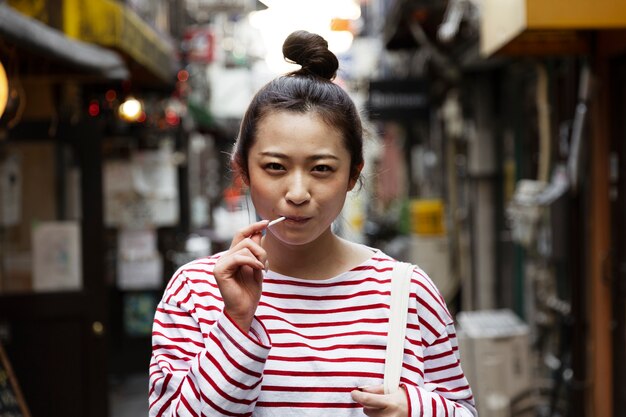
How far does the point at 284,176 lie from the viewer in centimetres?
224

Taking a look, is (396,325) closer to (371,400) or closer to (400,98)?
(371,400)

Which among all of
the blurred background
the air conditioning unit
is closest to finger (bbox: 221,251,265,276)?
the blurred background

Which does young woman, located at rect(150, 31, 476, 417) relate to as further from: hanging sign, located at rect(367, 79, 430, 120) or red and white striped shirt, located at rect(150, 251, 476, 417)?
hanging sign, located at rect(367, 79, 430, 120)

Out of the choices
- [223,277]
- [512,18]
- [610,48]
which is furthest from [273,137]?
[610,48]

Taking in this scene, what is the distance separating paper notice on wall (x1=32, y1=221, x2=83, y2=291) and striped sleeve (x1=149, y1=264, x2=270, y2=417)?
5.21 meters

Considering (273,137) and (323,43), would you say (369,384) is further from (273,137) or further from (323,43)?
(323,43)

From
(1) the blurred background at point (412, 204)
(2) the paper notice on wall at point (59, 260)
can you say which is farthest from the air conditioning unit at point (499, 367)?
(2) the paper notice on wall at point (59, 260)

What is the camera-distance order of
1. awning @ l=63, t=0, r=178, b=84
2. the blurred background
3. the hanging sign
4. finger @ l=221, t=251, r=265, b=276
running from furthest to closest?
the hanging sign
awning @ l=63, t=0, r=178, b=84
the blurred background
finger @ l=221, t=251, r=265, b=276

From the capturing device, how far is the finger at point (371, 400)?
2.16 metres

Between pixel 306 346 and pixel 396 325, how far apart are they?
0.24m

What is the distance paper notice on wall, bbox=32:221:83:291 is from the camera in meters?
7.28

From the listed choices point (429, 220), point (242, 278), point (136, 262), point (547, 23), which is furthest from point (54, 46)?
point (429, 220)

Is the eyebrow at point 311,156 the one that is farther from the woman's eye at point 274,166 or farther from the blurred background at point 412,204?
the blurred background at point 412,204

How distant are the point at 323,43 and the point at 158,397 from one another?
1.06 metres
